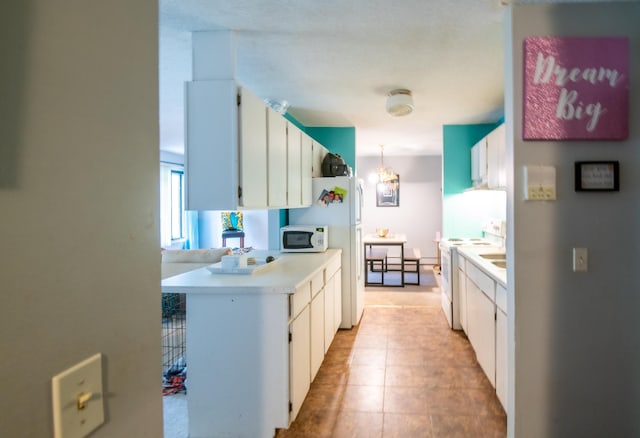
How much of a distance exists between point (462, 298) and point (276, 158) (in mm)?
2324

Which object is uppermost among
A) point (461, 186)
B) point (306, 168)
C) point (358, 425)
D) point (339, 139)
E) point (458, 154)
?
point (339, 139)

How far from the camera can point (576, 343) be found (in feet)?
6.06

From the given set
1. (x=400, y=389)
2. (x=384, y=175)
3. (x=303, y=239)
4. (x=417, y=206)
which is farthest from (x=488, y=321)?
(x=417, y=206)

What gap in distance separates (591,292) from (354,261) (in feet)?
8.25

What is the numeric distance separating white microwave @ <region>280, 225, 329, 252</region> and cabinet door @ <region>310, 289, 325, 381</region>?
31.2 inches

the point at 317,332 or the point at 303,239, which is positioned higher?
the point at 303,239

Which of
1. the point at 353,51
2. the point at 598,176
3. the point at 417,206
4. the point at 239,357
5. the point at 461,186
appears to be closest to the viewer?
the point at 598,176

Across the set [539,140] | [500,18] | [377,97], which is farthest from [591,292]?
[377,97]

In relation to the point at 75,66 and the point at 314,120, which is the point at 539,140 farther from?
the point at 314,120

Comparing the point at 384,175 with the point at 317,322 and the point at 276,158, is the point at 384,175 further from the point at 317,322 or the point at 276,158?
the point at 317,322

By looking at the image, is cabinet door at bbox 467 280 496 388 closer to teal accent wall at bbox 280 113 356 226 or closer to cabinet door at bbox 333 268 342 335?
cabinet door at bbox 333 268 342 335

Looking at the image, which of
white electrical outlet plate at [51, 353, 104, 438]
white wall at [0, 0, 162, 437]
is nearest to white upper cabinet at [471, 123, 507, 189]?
white wall at [0, 0, 162, 437]

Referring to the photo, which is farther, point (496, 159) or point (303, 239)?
point (303, 239)

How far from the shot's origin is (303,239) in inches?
152
